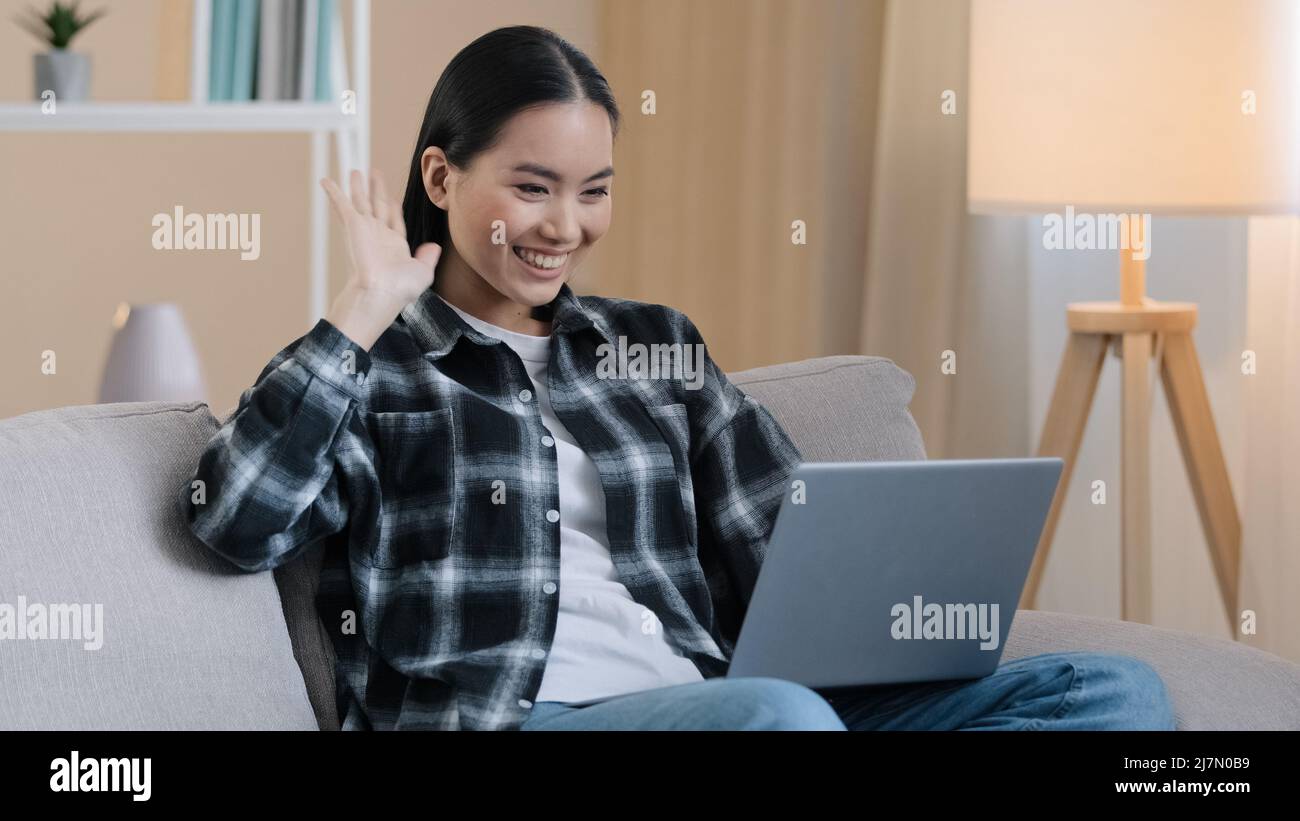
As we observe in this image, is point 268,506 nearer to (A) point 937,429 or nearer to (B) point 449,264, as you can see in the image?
(B) point 449,264

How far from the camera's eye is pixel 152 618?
1.23 m

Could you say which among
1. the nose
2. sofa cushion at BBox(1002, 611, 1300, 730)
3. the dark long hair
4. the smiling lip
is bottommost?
sofa cushion at BBox(1002, 611, 1300, 730)

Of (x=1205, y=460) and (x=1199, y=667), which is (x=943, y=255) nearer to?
(x=1205, y=460)

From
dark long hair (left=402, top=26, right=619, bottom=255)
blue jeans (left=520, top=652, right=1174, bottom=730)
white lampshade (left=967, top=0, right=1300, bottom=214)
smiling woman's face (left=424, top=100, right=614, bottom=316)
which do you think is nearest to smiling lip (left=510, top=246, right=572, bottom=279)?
smiling woman's face (left=424, top=100, right=614, bottom=316)

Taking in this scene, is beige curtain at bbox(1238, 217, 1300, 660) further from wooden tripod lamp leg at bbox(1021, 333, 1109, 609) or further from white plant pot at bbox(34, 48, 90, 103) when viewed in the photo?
white plant pot at bbox(34, 48, 90, 103)

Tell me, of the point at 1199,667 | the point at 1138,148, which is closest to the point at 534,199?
the point at 1199,667

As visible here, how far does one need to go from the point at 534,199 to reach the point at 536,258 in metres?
0.06

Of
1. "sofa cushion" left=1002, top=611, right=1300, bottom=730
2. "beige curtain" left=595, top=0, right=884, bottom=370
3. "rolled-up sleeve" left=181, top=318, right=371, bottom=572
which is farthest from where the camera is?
"beige curtain" left=595, top=0, right=884, bottom=370

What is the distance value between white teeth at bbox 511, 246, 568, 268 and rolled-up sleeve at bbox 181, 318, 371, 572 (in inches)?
8.5

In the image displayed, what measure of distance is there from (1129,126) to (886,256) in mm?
739

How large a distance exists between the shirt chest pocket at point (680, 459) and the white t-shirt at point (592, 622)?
0.08 metres

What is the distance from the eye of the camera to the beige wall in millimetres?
Answer: 3281

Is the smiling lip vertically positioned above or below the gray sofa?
above
